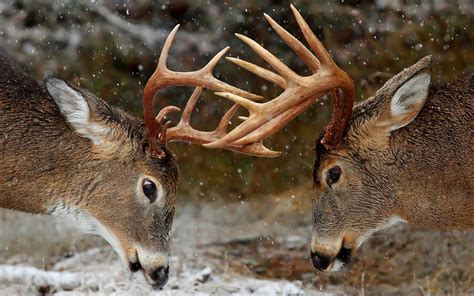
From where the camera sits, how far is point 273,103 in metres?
7.15

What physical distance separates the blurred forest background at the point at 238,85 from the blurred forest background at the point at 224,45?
0.01 metres

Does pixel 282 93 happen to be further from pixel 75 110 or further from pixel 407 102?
pixel 75 110

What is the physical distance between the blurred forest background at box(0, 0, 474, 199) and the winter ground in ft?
1.32

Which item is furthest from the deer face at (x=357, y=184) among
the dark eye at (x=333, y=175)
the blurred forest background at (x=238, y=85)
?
the blurred forest background at (x=238, y=85)

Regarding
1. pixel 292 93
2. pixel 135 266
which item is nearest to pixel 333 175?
pixel 292 93

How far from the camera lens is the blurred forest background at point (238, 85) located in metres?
10.6

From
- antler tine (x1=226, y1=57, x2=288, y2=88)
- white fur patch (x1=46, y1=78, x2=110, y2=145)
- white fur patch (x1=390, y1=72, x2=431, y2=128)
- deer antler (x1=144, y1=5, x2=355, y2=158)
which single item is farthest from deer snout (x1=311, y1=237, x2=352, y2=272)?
white fur patch (x1=46, y1=78, x2=110, y2=145)

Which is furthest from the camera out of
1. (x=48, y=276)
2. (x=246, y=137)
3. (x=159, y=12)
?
(x=159, y=12)

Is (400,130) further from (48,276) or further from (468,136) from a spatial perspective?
(48,276)

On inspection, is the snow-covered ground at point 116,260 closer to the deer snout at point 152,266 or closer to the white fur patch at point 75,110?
the deer snout at point 152,266

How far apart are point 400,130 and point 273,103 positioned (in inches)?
32.7

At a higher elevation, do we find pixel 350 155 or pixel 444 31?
pixel 350 155

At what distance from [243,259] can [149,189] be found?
347 centimetres

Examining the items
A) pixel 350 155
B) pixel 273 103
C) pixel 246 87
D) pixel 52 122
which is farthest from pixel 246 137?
pixel 246 87
